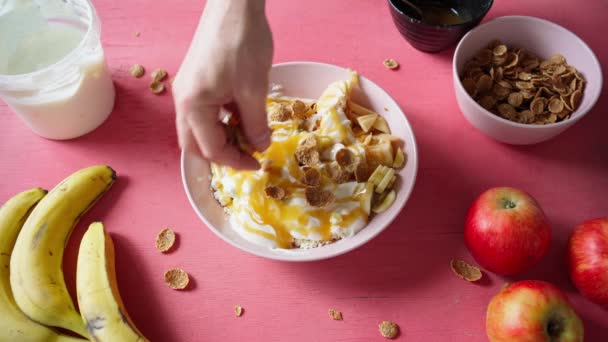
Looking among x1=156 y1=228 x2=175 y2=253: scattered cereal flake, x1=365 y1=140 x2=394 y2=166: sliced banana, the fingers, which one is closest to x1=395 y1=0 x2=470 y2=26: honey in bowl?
x1=365 y1=140 x2=394 y2=166: sliced banana

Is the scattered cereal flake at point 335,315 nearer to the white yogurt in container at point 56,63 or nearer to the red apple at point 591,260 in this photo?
the red apple at point 591,260

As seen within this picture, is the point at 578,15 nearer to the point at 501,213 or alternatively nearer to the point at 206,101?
the point at 501,213

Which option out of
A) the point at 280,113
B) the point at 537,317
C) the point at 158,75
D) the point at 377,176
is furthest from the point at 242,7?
the point at 537,317

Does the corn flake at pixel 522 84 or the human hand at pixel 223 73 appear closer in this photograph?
the human hand at pixel 223 73

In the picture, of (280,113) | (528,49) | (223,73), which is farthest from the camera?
(528,49)

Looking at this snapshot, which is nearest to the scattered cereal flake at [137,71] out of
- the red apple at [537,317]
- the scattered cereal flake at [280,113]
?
the scattered cereal flake at [280,113]

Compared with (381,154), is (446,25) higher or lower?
higher

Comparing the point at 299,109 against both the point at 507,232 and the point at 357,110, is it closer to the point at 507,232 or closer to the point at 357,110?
the point at 357,110

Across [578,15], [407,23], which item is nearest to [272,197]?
[407,23]
